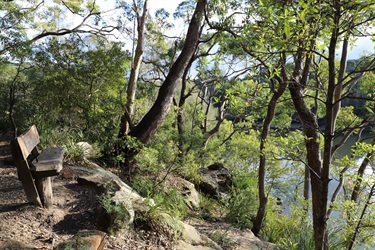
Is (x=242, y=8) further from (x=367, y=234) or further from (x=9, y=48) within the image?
(x=9, y=48)

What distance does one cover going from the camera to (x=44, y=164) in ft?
9.40

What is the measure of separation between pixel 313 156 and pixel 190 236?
1900mm

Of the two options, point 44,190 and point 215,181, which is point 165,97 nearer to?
point 215,181

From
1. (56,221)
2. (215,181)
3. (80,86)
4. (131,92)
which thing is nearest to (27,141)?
(56,221)

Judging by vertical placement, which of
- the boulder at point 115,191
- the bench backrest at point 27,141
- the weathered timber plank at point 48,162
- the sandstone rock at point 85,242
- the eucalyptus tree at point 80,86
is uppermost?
the eucalyptus tree at point 80,86

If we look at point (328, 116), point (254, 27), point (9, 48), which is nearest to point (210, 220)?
point (328, 116)

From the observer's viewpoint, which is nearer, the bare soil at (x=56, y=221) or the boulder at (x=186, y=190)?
the bare soil at (x=56, y=221)

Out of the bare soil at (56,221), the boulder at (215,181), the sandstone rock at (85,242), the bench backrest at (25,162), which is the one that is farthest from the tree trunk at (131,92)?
the sandstone rock at (85,242)

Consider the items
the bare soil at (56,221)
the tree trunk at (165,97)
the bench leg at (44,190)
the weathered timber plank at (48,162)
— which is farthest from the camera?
the tree trunk at (165,97)

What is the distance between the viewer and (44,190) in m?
2.99

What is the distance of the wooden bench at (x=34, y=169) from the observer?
8.90 feet

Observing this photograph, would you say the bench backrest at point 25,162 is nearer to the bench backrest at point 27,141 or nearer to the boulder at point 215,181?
the bench backrest at point 27,141

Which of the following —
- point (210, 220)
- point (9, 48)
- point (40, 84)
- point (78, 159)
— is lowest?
point (210, 220)

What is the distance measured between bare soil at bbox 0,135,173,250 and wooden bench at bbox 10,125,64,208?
5.8 inches
